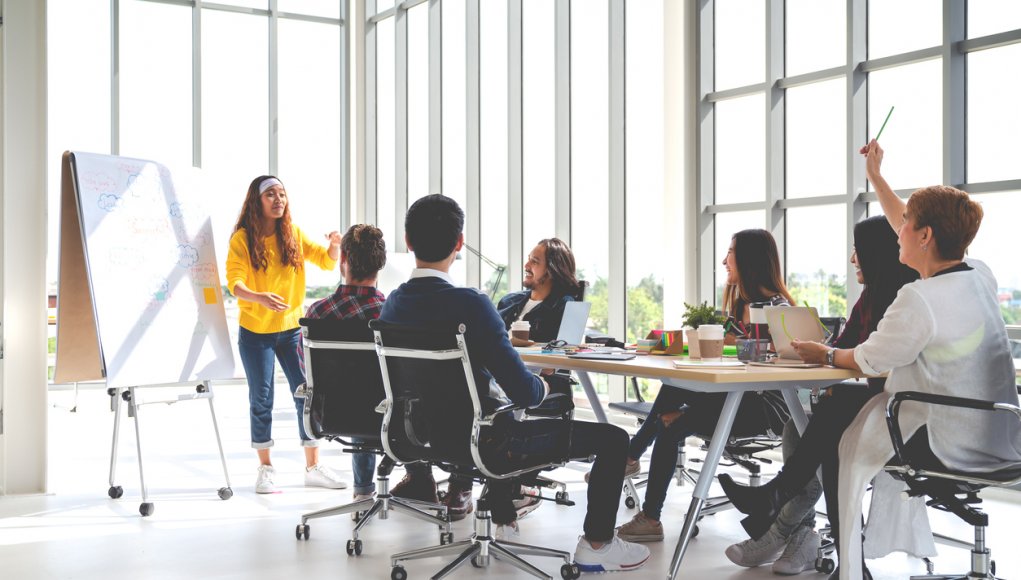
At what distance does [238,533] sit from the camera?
12.5 ft

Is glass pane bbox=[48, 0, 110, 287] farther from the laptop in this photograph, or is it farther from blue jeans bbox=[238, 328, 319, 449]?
the laptop

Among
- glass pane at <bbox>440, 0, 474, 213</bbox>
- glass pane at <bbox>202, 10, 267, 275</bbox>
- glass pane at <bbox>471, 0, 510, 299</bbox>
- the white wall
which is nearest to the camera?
the white wall

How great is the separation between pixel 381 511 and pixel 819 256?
3.27m

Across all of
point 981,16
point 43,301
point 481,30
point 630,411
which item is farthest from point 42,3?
point 981,16

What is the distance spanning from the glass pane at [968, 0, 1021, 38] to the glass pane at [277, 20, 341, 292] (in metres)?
5.97

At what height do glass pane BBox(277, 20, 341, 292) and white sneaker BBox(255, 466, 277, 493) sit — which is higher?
glass pane BBox(277, 20, 341, 292)

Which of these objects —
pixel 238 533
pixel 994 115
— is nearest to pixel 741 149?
pixel 994 115

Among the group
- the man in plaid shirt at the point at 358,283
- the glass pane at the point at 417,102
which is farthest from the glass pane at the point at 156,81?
the man in plaid shirt at the point at 358,283

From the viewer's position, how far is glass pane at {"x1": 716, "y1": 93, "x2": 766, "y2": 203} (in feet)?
19.6

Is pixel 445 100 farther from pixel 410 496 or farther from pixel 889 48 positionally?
pixel 410 496

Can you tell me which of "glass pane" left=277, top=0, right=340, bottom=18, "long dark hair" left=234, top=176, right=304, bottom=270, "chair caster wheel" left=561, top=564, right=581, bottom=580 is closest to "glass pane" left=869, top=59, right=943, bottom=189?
"chair caster wheel" left=561, top=564, right=581, bottom=580

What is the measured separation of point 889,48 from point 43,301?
4595 mm

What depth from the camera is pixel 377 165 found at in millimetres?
9242

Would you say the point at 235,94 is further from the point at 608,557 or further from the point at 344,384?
the point at 608,557
